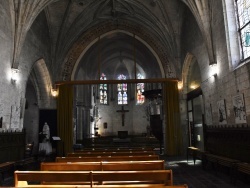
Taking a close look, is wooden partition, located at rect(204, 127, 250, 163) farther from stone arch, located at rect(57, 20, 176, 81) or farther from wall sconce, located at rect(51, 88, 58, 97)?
wall sconce, located at rect(51, 88, 58, 97)

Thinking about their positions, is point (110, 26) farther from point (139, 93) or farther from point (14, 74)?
point (139, 93)

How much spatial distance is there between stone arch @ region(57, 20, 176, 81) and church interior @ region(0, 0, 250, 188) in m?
0.07

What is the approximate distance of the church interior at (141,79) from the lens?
883 cm

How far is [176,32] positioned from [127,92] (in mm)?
18026

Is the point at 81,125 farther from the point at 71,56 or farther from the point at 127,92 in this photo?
the point at 127,92

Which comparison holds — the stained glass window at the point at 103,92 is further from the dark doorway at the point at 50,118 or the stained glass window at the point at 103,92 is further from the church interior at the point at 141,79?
the dark doorway at the point at 50,118

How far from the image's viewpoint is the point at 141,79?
16.4 m

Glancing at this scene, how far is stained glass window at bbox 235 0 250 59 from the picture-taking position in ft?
27.9

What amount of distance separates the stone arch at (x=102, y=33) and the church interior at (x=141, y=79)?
74 millimetres

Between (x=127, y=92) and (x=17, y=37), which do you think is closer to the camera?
(x=17, y=37)

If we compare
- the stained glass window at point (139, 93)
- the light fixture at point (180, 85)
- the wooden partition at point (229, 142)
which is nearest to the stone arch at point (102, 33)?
the light fixture at point (180, 85)

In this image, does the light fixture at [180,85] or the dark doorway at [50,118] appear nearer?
the dark doorway at [50,118]

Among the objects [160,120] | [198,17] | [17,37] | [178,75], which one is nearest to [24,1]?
[17,37]

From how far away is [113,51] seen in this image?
1073 inches
